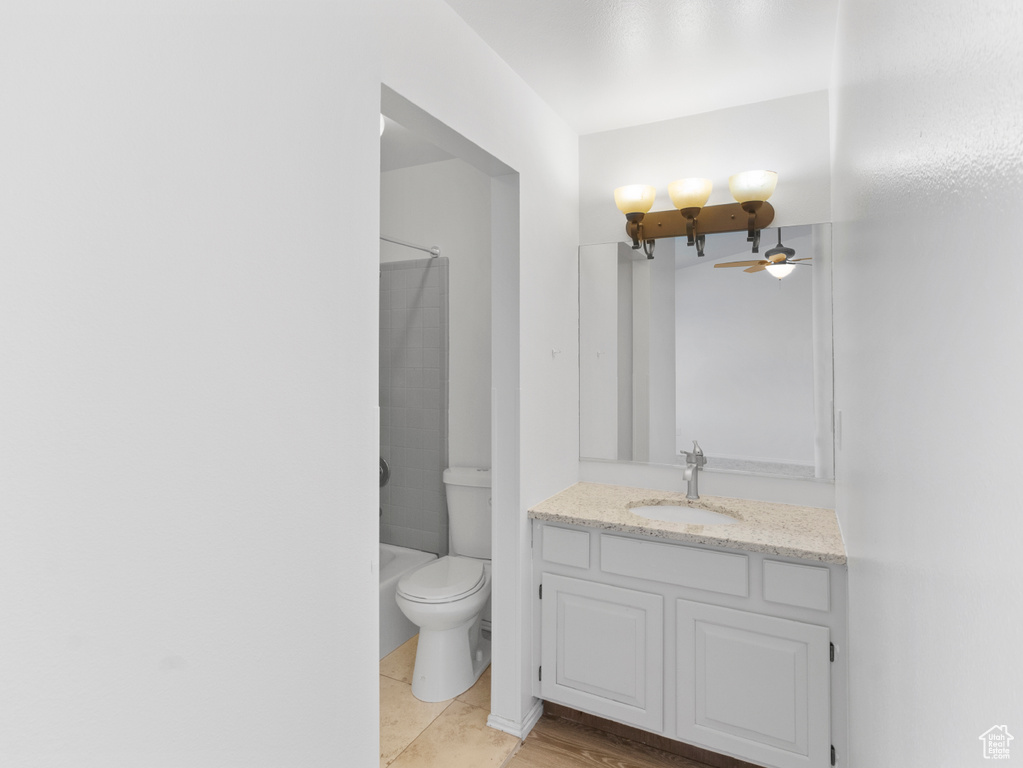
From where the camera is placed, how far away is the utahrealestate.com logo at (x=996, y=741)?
1.27ft

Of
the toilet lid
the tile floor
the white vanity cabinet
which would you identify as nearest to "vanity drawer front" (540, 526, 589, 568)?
the white vanity cabinet

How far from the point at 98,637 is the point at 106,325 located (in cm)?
46

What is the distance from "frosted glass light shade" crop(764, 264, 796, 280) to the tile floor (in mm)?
2135

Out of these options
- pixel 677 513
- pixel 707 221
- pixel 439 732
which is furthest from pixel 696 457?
pixel 439 732

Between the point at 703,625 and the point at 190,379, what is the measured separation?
1.80 meters

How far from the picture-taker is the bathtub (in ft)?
9.25

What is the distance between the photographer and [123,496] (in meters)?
0.88

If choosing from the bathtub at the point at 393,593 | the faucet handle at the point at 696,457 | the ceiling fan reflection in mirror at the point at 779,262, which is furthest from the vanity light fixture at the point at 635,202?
the bathtub at the point at 393,593

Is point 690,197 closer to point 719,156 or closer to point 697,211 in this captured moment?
point 697,211

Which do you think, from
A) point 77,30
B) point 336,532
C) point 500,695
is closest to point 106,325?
point 77,30

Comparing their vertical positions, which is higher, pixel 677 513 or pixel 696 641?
pixel 677 513

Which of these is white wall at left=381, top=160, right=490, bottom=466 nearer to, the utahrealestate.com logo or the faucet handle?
the faucet handle

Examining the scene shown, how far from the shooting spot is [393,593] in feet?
9.35

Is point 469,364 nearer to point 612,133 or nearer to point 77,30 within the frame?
point 612,133
